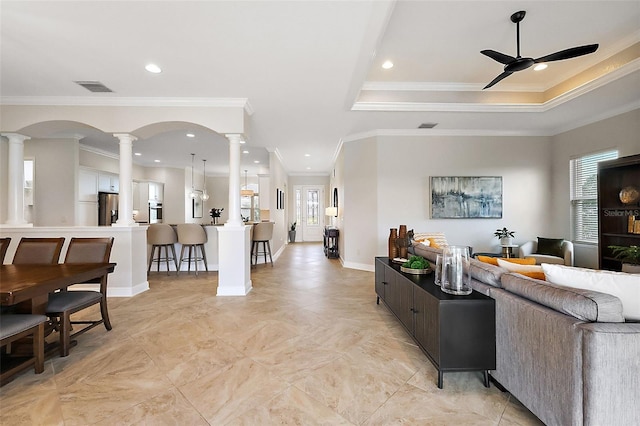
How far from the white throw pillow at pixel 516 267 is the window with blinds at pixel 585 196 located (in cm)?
432

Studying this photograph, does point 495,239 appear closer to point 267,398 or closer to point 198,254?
point 267,398

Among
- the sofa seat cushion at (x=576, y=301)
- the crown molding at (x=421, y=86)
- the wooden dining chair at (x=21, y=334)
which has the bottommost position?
the wooden dining chair at (x=21, y=334)

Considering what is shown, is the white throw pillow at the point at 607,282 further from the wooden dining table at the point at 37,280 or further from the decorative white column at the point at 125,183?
the decorative white column at the point at 125,183

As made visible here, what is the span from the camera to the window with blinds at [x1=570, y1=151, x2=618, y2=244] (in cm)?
503

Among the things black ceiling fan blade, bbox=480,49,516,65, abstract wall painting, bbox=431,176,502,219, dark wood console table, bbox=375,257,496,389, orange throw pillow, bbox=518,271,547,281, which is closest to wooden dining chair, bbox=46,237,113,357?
dark wood console table, bbox=375,257,496,389

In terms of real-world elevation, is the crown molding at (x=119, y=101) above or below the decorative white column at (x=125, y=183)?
above

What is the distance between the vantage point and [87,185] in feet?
21.4

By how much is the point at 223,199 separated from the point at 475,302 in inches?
441

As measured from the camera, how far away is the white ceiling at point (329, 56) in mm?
2498

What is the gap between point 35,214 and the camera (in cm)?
570

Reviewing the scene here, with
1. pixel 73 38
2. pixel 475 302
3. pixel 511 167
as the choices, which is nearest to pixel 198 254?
pixel 73 38

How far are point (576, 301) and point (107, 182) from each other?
29.4 ft

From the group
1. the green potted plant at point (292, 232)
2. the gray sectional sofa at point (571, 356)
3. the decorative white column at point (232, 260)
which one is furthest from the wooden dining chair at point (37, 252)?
the green potted plant at point (292, 232)

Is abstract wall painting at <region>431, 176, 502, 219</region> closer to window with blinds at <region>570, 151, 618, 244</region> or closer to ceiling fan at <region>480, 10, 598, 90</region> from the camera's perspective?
window with blinds at <region>570, 151, 618, 244</region>
